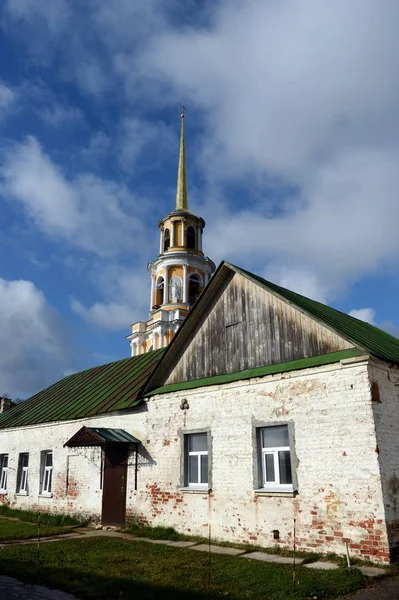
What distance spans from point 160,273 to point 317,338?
29936 millimetres

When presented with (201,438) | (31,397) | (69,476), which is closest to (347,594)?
(201,438)

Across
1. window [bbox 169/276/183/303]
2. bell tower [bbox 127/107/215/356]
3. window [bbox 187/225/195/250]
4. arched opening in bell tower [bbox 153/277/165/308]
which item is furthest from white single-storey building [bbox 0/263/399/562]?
window [bbox 187/225/195/250]

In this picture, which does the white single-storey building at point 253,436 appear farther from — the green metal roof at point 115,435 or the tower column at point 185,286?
the tower column at point 185,286

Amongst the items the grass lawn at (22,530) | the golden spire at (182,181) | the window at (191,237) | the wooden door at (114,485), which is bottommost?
the grass lawn at (22,530)

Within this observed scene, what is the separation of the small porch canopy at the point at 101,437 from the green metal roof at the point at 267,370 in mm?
1447

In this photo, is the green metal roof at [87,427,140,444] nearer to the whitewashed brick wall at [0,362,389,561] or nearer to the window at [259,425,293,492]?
the whitewashed brick wall at [0,362,389,561]

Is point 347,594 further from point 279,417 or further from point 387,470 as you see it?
→ point 279,417

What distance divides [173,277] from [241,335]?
90.1ft

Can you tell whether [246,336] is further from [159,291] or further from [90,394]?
[159,291]

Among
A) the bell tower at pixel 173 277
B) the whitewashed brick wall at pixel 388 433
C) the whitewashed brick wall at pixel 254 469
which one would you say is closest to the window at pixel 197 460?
the whitewashed brick wall at pixel 254 469

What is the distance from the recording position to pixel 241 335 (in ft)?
39.2

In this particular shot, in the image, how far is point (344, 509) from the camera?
888 cm

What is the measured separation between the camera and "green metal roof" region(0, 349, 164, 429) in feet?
50.6

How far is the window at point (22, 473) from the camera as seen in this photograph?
712 inches
